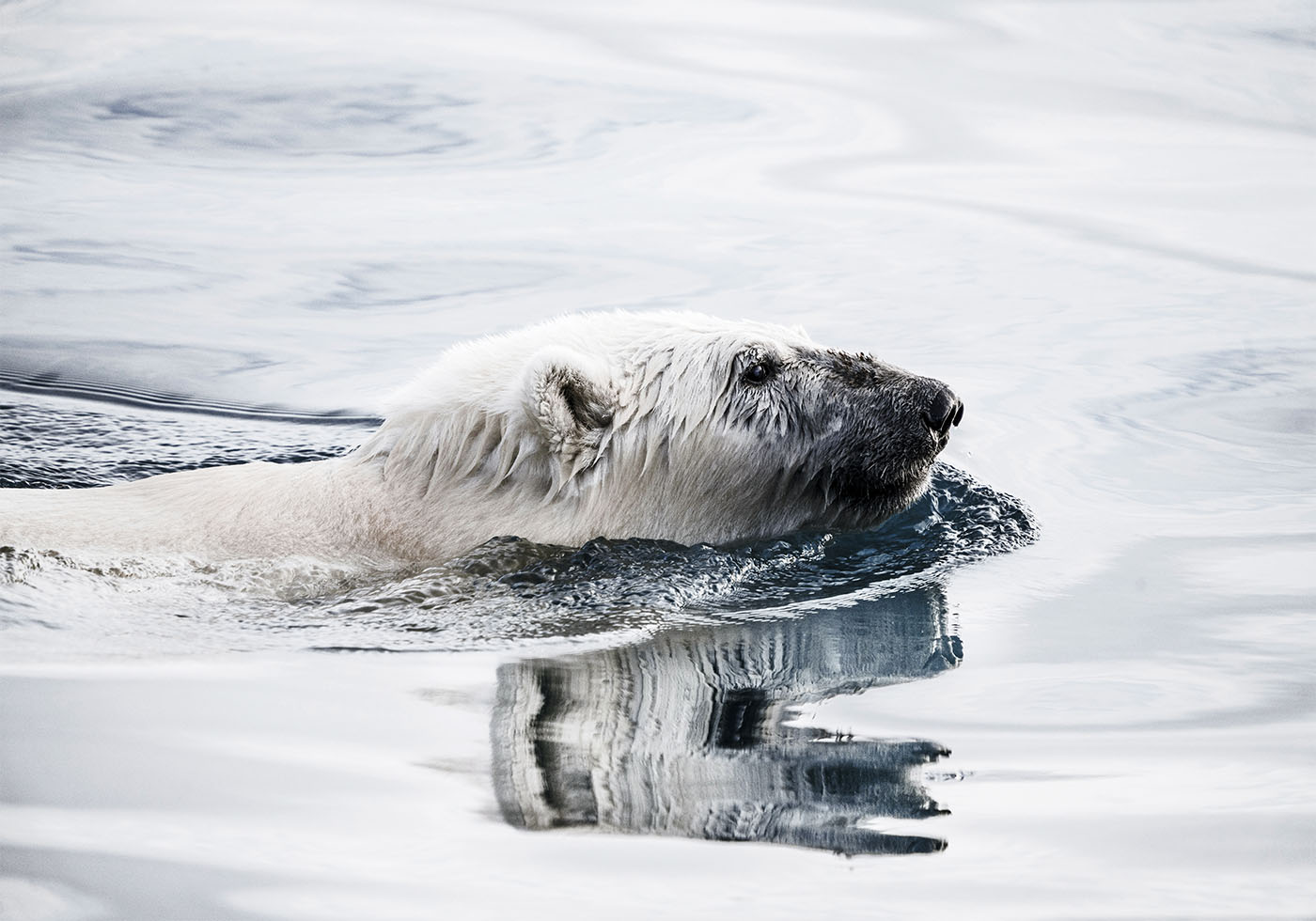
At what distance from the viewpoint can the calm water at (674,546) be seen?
13.4 feet

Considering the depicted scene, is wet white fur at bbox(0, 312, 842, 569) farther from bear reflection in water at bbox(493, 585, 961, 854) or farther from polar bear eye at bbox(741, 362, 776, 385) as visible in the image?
bear reflection in water at bbox(493, 585, 961, 854)

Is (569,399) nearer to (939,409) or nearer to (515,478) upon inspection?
(515,478)

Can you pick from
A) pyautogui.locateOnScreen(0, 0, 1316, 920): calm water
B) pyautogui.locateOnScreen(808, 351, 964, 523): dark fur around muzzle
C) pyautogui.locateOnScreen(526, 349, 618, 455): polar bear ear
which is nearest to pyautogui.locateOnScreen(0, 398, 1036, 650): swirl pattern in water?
pyautogui.locateOnScreen(0, 0, 1316, 920): calm water

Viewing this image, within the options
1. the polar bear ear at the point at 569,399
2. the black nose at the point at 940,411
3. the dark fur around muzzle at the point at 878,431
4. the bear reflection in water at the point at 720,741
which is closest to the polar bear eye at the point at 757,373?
the dark fur around muzzle at the point at 878,431

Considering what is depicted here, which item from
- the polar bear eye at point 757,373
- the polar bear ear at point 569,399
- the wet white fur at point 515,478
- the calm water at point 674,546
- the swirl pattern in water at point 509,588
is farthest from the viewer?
the polar bear eye at point 757,373

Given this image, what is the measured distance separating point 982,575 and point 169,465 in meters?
4.47

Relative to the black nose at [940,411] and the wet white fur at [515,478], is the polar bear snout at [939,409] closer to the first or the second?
the black nose at [940,411]

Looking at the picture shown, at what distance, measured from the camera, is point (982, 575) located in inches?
265

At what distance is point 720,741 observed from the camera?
466 centimetres

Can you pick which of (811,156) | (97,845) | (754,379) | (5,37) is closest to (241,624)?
(97,845)

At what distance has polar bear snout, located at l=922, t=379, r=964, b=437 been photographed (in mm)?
6430

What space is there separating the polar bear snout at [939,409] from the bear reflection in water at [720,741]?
35.5 inches

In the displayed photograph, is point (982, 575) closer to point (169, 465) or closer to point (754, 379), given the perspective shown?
point (754, 379)

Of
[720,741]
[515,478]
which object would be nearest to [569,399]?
[515,478]
